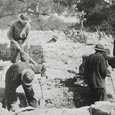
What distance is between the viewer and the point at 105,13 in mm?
25938

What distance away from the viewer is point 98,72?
7.26 m

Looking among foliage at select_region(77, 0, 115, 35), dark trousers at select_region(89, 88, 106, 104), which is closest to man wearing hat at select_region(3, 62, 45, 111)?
dark trousers at select_region(89, 88, 106, 104)

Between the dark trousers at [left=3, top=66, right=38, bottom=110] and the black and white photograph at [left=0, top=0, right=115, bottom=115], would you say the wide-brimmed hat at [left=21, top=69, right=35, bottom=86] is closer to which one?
the black and white photograph at [left=0, top=0, right=115, bottom=115]

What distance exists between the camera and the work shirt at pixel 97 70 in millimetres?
7215

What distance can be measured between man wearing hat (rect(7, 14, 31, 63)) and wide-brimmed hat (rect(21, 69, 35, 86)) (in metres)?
1.22

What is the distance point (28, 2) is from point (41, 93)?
2430cm

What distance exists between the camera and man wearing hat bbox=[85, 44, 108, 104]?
722cm

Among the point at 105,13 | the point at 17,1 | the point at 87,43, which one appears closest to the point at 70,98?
the point at 87,43

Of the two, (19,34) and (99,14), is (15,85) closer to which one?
(19,34)

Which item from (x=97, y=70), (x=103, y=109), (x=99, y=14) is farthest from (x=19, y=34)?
(x=99, y=14)

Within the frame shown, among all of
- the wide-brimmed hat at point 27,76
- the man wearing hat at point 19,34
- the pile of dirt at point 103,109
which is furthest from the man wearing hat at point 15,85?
the pile of dirt at point 103,109

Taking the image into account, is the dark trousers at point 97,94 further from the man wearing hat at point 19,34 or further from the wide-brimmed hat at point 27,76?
the man wearing hat at point 19,34

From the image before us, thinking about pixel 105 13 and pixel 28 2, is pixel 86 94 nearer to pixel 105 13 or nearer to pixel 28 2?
pixel 105 13

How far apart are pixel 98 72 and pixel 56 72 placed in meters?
3.81
